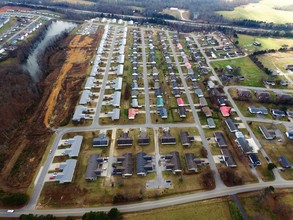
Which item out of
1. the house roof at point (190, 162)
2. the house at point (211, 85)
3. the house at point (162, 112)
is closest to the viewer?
the house roof at point (190, 162)

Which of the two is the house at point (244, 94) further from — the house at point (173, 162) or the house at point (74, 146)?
the house at point (74, 146)

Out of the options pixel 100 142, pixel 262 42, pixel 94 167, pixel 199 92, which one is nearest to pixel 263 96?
pixel 199 92

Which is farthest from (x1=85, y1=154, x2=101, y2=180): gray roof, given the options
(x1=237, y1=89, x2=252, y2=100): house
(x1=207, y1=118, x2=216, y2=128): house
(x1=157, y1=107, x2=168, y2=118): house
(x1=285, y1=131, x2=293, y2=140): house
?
(x1=285, y1=131, x2=293, y2=140): house

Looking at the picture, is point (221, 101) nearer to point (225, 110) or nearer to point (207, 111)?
point (225, 110)

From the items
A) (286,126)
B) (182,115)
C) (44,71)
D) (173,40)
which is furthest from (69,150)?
(173,40)

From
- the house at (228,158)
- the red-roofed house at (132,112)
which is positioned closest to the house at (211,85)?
the house at (228,158)
